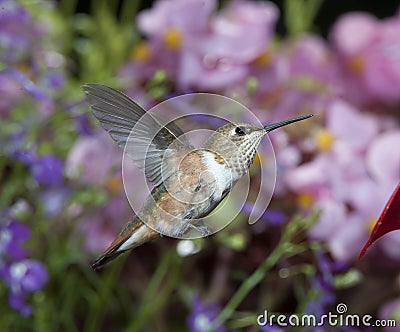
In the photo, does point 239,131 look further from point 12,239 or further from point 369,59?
point 369,59

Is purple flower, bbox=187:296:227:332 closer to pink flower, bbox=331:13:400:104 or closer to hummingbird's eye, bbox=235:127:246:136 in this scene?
hummingbird's eye, bbox=235:127:246:136

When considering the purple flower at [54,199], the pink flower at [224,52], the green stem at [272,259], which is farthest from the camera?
the pink flower at [224,52]

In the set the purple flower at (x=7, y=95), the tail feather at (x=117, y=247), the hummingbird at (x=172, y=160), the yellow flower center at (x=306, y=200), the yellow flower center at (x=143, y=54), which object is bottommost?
the yellow flower center at (x=306, y=200)

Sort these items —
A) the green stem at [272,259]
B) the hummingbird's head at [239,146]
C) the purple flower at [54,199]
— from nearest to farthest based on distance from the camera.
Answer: the hummingbird's head at [239,146] → the green stem at [272,259] → the purple flower at [54,199]

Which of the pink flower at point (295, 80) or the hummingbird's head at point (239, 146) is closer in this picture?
the hummingbird's head at point (239, 146)

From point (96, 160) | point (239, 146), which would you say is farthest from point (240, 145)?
point (96, 160)

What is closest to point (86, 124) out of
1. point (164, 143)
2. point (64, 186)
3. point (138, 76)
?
point (64, 186)

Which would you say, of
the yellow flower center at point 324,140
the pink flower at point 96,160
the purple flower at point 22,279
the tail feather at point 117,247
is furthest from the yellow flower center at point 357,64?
the tail feather at point 117,247

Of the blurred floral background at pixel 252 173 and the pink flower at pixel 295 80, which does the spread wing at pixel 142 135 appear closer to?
the blurred floral background at pixel 252 173
